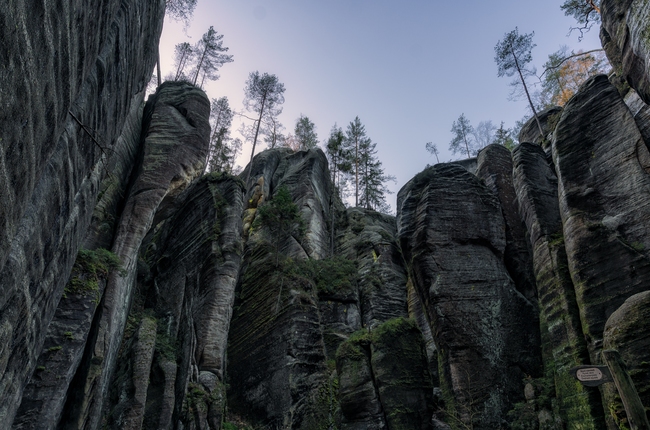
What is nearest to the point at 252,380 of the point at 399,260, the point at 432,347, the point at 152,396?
the point at 152,396

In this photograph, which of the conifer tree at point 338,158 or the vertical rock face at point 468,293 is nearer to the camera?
the vertical rock face at point 468,293

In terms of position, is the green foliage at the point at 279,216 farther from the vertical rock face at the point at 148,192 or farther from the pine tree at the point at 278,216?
the vertical rock face at the point at 148,192

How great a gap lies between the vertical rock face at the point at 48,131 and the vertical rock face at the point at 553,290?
1172 cm

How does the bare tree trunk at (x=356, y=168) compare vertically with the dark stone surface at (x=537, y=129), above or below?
above

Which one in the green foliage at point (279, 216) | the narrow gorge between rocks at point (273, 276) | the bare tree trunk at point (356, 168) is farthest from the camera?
the bare tree trunk at point (356, 168)

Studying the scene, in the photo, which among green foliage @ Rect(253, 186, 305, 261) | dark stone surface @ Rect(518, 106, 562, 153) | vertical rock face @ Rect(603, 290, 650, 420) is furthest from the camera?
green foliage @ Rect(253, 186, 305, 261)

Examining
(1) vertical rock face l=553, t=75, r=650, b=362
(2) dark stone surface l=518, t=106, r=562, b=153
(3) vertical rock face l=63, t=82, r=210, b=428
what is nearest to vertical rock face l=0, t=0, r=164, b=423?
(3) vertical rock face l=63, t=82, r=210, b=428

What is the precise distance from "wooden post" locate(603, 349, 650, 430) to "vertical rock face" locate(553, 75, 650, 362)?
13.8 ft

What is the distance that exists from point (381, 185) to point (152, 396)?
3068cm

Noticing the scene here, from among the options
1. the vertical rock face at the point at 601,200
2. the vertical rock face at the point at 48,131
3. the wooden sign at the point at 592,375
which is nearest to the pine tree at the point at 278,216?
the vertical rock face at the point at 48,131

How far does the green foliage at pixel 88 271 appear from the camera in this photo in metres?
12.5

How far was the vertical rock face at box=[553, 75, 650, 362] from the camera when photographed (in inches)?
438

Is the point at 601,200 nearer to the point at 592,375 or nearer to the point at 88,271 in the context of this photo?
the point at 592,375

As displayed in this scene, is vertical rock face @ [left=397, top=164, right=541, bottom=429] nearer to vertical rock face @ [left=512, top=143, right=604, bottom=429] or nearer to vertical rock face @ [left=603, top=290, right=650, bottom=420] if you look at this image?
vertical rock face @ [left=512, top=143, right=604, bottom=429]
